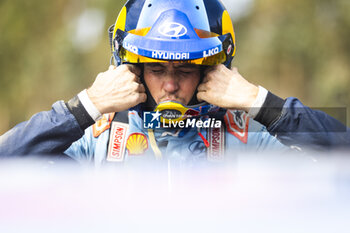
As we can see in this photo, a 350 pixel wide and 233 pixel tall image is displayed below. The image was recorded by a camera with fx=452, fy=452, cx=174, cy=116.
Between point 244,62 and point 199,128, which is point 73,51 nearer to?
point 244,62

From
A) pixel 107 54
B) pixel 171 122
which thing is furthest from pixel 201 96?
pixel 107 54

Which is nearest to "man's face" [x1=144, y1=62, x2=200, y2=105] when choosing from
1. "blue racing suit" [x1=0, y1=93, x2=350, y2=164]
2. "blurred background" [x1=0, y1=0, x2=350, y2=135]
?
"blue racing suit" [x1=0, y1=93, x2=350, y2=164]

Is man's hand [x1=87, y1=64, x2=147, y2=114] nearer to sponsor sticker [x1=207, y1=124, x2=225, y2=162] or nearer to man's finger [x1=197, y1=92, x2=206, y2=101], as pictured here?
man's finger [x1=197, y1=92, x2=206, y2=101]

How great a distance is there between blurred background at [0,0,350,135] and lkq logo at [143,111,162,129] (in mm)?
13681

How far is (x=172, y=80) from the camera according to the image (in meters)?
2.66

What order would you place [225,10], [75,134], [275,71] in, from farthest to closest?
[275,71], [225,10], [75,134]

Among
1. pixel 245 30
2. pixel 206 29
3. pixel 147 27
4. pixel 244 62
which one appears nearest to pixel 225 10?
pixel 206 29

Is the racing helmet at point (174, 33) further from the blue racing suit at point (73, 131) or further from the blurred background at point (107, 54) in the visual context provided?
the blurred background at point (107, 54)

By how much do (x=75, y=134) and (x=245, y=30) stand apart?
2619cm

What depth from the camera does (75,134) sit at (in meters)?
2.49

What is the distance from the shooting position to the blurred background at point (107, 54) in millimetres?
16828

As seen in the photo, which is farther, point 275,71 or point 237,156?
point 275,71

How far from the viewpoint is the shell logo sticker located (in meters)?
2.72

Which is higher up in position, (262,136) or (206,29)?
(206,29)
